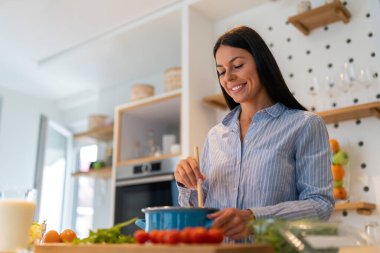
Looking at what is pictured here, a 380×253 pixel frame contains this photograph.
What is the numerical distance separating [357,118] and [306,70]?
0.46 meters

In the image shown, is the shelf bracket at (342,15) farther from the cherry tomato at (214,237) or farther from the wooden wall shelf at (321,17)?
the cherry tomato at (214,237)

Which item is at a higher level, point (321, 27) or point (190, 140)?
point (321, 27)

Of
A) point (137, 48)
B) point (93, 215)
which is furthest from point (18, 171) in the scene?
point (137, 48)

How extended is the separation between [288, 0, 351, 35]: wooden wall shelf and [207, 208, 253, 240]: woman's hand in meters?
1.85

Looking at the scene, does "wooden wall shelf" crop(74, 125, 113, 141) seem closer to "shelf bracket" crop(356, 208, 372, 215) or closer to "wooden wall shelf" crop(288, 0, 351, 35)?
"wooden wall shelf" crop(288, 0, 351, 35)

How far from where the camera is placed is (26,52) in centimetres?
376

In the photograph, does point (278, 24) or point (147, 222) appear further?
point (278, 24)

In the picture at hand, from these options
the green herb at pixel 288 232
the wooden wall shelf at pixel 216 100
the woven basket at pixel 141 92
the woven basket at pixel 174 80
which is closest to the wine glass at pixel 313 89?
the wooden wall shelf at pixel 216 100

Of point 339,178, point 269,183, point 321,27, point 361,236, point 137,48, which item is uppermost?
point 137,48

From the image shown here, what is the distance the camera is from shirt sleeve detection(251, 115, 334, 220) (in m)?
0.93

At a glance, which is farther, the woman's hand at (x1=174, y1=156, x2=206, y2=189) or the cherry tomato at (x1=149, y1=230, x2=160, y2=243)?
the woman's hand at (x1=174, y1=156, x2=206, y2=189)

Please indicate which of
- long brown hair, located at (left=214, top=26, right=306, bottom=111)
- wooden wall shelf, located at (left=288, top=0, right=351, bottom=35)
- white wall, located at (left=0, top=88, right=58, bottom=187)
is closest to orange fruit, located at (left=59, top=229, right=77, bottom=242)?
long brown hair, located at (left=214, top=26, right=306, bottom=111)

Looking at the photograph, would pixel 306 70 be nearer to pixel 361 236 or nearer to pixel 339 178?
pixel 339 178

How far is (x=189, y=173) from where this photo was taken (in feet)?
3.49
